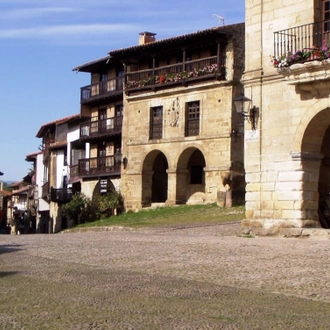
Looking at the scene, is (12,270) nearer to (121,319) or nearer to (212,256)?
(212,256)

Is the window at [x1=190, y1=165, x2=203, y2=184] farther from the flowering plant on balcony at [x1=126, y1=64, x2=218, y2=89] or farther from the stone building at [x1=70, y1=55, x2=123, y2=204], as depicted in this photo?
the stone building at [x1=70, y1=55, x2=123, y2=204]

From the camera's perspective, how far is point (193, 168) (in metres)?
34.2

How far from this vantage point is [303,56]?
1543 cm

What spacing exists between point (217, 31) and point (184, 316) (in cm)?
2549

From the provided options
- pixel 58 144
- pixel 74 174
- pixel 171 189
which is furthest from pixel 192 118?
pixel 58 144

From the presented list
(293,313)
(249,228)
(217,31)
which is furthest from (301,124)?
(217,31)

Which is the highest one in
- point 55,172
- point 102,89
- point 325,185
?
point 102,89

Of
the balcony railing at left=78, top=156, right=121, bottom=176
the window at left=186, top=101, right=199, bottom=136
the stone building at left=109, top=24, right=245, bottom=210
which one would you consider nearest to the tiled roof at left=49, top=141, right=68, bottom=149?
the balcony railing at left=78, top=156, right=121, bottom=176

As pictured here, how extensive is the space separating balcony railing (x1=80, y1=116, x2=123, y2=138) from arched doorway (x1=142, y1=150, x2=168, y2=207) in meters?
3.17

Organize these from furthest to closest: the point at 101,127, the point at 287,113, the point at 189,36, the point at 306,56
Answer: the point at 101,127, the point at 189,36, the point at 287,113, the point at 306,56

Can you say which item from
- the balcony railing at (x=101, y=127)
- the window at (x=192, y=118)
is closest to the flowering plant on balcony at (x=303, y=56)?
the window at (x=192, y=118)

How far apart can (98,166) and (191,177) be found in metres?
7.68

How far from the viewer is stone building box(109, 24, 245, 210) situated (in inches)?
1216

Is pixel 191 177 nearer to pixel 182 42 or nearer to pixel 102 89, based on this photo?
pixel 182 42
